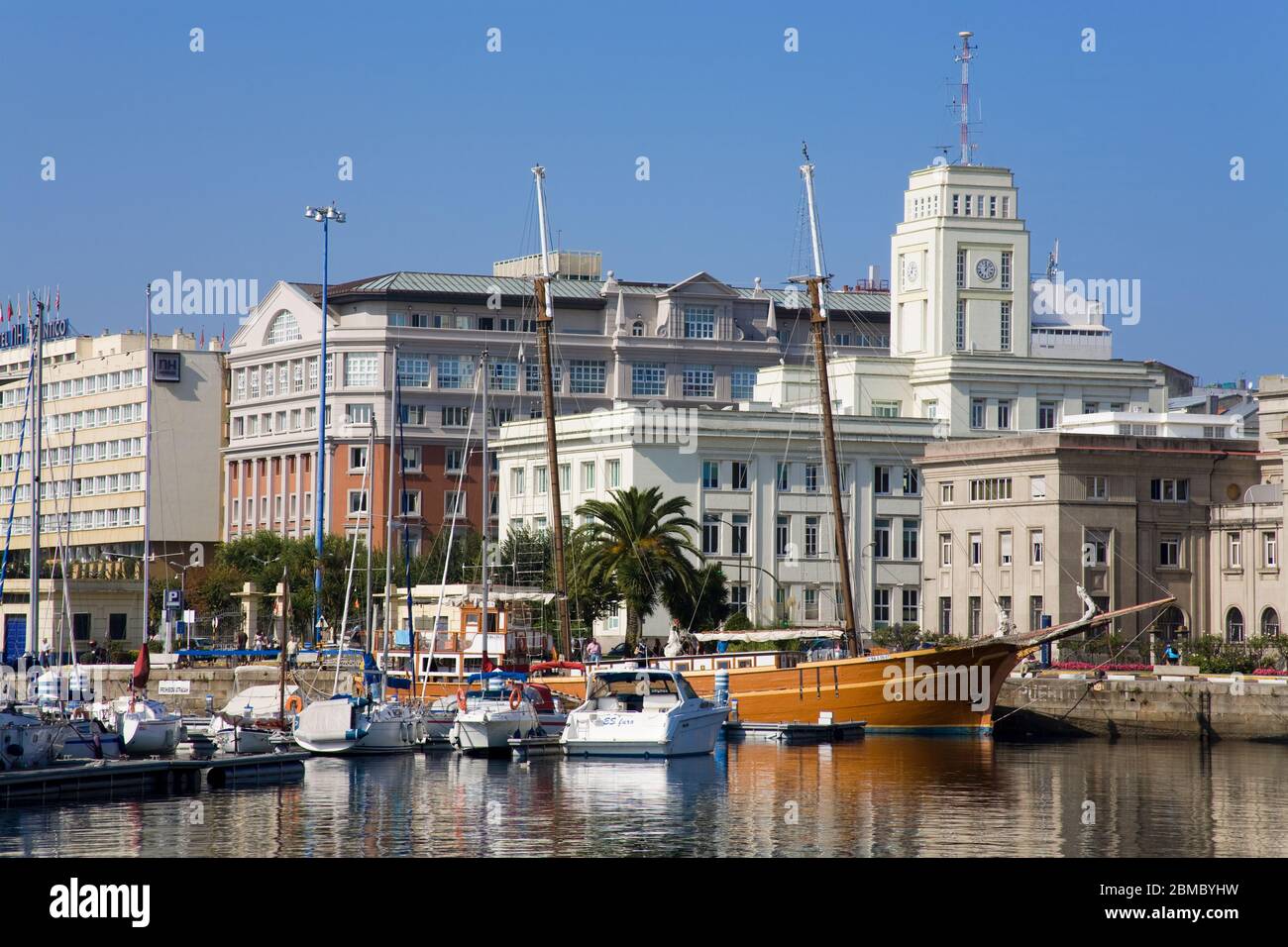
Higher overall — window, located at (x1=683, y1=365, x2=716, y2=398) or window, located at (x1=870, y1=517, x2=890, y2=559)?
window, located at (x1=683, y1=365, x2=716, y2=398)

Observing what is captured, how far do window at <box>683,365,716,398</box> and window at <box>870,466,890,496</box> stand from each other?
3423 centimetres

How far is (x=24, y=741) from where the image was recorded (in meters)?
55.2

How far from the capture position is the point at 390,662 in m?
93.4

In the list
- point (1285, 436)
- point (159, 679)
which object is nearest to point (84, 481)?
point (159, 679)

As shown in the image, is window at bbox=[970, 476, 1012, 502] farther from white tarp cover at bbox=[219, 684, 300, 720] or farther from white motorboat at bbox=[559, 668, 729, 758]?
white motorboat at bbox=[559, 668, 729, 758]

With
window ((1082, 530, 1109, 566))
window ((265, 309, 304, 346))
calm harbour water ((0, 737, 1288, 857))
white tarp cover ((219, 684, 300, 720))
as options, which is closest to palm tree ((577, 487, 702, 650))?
white tarp cover ((219, 684, 300, 720))

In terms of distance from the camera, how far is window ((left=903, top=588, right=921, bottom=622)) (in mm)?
133125

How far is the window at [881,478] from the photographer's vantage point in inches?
5330

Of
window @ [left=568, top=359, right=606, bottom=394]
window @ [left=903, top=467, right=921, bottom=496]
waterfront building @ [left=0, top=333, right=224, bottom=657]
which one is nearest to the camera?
window @ [left=903, top=467, right=921, bottom=496]

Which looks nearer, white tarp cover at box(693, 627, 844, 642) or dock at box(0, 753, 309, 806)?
dock at box(0, 753, 309, 806)

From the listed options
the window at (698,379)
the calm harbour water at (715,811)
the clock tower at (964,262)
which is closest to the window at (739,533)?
the clock tower at (964,262)

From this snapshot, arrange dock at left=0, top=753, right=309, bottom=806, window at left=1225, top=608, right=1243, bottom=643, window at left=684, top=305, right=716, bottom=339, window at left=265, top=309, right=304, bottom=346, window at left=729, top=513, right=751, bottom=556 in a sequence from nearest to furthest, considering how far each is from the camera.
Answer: dock at left=0, top=753, right=309, bottom=806 → window at left=1225, top=608, right=1243, bottom=643 → window at left=729, top=513, right=751, bottom=556 → window at left=684, top=305, right=716, bottom=339 → window at left=265, top=309, right=304, bottom=346

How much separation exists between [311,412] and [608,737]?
4187 inches
